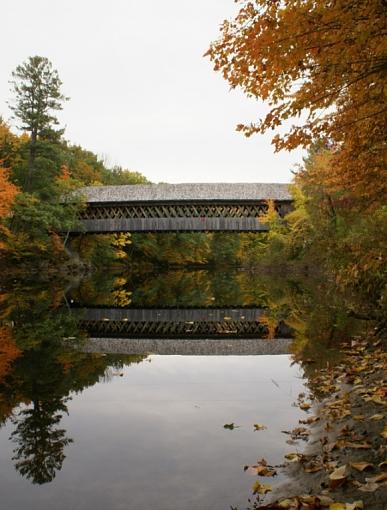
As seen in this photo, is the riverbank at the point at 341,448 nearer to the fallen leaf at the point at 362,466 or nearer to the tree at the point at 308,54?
the fallen leaf at the point at 362,466

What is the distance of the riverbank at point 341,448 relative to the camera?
2.90 meters

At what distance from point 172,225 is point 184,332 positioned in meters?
25.8

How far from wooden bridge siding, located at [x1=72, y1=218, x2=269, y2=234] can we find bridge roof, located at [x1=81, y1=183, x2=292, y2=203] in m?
1.58

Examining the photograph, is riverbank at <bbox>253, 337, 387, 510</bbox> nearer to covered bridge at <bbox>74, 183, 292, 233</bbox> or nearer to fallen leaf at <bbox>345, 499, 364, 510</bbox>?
fallen leaf at <bbox>345, 499, 364, 510</bbox>

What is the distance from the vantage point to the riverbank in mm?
2896

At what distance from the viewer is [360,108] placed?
670 cm

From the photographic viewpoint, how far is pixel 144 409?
207 inches

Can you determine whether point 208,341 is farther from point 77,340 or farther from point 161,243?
point 161,243

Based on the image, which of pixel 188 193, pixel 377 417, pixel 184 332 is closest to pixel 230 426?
pixel 377 417

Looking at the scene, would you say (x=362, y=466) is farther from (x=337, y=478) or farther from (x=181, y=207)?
(x=181, y=207)

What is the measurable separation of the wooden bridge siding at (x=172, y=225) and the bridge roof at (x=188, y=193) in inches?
62.4

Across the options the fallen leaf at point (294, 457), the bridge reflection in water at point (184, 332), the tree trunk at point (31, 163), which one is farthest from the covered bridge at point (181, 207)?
the fallen leaf at point (294, 457)

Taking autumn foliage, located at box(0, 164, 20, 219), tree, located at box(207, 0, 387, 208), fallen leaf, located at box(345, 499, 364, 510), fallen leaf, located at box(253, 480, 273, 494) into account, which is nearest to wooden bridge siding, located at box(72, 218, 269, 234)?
autumn foliage, located at box(0, 164, 20, 219)

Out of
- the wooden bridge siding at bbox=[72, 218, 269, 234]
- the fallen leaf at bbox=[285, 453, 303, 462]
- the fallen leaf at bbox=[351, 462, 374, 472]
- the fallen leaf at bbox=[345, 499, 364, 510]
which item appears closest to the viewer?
the fallen leaf at bbox=[345, 499, 364, 510]
